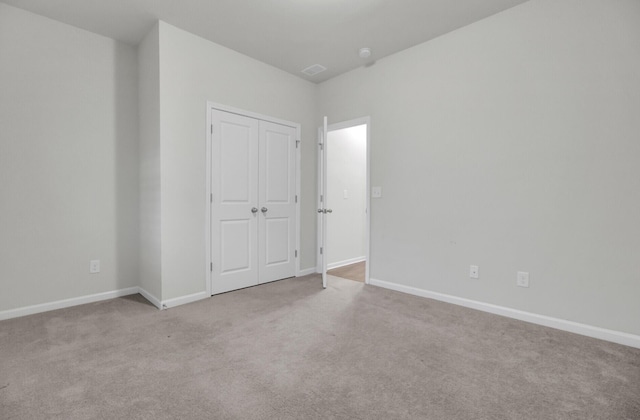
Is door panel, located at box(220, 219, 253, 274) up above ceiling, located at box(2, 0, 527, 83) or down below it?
below

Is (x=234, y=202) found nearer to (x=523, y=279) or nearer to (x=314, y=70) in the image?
(x=314, y=70)

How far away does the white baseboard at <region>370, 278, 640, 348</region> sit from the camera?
216 centimetres

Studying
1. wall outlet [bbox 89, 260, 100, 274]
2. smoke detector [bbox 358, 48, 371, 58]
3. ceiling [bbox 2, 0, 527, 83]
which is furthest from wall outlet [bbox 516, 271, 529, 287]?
wall outlet [bbox 89, 260, 100, 274]

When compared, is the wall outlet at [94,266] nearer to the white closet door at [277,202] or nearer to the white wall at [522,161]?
the white closet door at [277,202]

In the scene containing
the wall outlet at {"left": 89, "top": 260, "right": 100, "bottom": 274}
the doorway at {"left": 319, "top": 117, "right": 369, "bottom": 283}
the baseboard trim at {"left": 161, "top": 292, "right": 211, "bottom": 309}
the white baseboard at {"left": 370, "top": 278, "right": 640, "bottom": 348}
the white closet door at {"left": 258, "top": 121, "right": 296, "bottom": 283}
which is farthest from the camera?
the doorway at {"left": 319, "top": 117, "right": 369, "bottom": 283}

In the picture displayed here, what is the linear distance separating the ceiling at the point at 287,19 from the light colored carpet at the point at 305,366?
2623 mm

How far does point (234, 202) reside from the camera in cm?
340

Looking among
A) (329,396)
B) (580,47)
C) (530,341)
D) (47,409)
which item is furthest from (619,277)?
(47,409)

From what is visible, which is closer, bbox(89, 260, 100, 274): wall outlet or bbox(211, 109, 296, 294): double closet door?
bbox(89, 260, 100, 274): wall outlet

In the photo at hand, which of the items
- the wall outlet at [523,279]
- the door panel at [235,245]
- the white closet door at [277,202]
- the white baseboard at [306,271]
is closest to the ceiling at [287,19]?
the white closet door at [277,202]

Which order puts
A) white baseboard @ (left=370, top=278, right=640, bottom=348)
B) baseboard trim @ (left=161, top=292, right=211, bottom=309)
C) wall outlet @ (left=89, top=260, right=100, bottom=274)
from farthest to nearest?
wall outlet @ (left=89, top=260, right=100, bottom=274)
baseboard trim @ (left=161, top=292, right=211, bottom=309)
white baseboard @ (left=370, top=278, right=640, bottom=348)

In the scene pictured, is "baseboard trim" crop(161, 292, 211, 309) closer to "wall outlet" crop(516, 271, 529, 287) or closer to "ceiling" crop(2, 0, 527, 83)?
"ceiling" crop(2, 0, 527, 83)

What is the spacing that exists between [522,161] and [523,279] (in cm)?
99

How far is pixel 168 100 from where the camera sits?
2.88m
